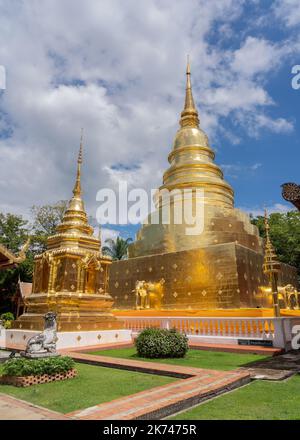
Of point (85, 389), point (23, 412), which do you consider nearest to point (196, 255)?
point (85, 389)

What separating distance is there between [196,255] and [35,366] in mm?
13782

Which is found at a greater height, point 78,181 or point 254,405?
point 78,181

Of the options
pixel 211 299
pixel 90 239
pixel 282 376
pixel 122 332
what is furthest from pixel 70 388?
pixel 211 299

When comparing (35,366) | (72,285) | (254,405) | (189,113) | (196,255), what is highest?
(189,113)

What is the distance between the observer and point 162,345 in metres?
9.20

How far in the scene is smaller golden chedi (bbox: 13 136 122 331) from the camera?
13.0 m

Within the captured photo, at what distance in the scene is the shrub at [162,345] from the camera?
361 inches

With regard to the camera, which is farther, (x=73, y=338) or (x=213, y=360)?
(x=73, y=338)

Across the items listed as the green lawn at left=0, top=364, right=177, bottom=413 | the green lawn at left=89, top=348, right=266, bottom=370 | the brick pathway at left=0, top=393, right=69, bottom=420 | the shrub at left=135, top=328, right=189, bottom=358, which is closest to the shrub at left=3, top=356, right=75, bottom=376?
the green lawn at left=0, top=364, right=177, bottom=413

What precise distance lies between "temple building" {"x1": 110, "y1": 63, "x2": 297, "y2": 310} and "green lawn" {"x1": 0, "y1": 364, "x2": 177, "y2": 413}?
1125cm

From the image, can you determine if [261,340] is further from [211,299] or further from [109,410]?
[109,410]

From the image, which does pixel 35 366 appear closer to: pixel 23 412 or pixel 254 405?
pixel 23 412

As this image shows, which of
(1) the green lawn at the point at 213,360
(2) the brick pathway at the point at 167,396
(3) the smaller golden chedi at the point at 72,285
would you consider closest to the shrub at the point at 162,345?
(1) the green lawn at the point at 213,360

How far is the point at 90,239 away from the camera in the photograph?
15328mm
